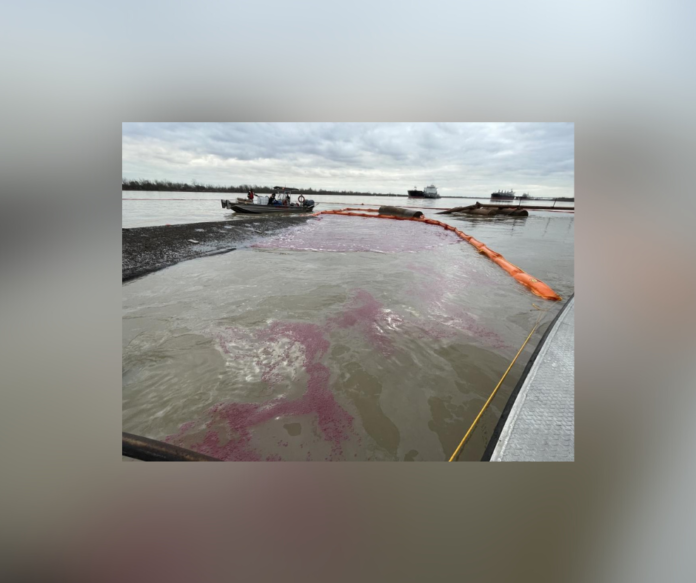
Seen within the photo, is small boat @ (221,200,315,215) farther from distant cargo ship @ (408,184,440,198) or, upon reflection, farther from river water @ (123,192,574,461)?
distant cargo ship @ (408,184,440,198)

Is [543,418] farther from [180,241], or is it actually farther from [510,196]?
[180,241]

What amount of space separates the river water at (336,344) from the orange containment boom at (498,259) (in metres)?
0.07

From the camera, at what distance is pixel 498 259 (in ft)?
8.64

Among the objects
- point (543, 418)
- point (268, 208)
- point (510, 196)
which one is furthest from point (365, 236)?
point (543, 418)

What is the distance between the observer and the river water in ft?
4.47

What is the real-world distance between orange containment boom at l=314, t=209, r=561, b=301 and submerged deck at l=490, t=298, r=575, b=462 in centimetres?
77

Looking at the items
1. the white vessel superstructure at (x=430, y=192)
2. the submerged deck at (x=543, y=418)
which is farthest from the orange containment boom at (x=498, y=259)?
the submerged deck at (x=543, y=418)

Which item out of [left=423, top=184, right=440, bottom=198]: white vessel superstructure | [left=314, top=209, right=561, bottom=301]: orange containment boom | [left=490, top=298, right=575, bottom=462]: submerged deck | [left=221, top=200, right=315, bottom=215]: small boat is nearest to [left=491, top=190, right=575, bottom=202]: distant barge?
[left=423, top=184, right=440, bottom=198]: white vessel superstructure

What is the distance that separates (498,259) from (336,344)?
186cm
